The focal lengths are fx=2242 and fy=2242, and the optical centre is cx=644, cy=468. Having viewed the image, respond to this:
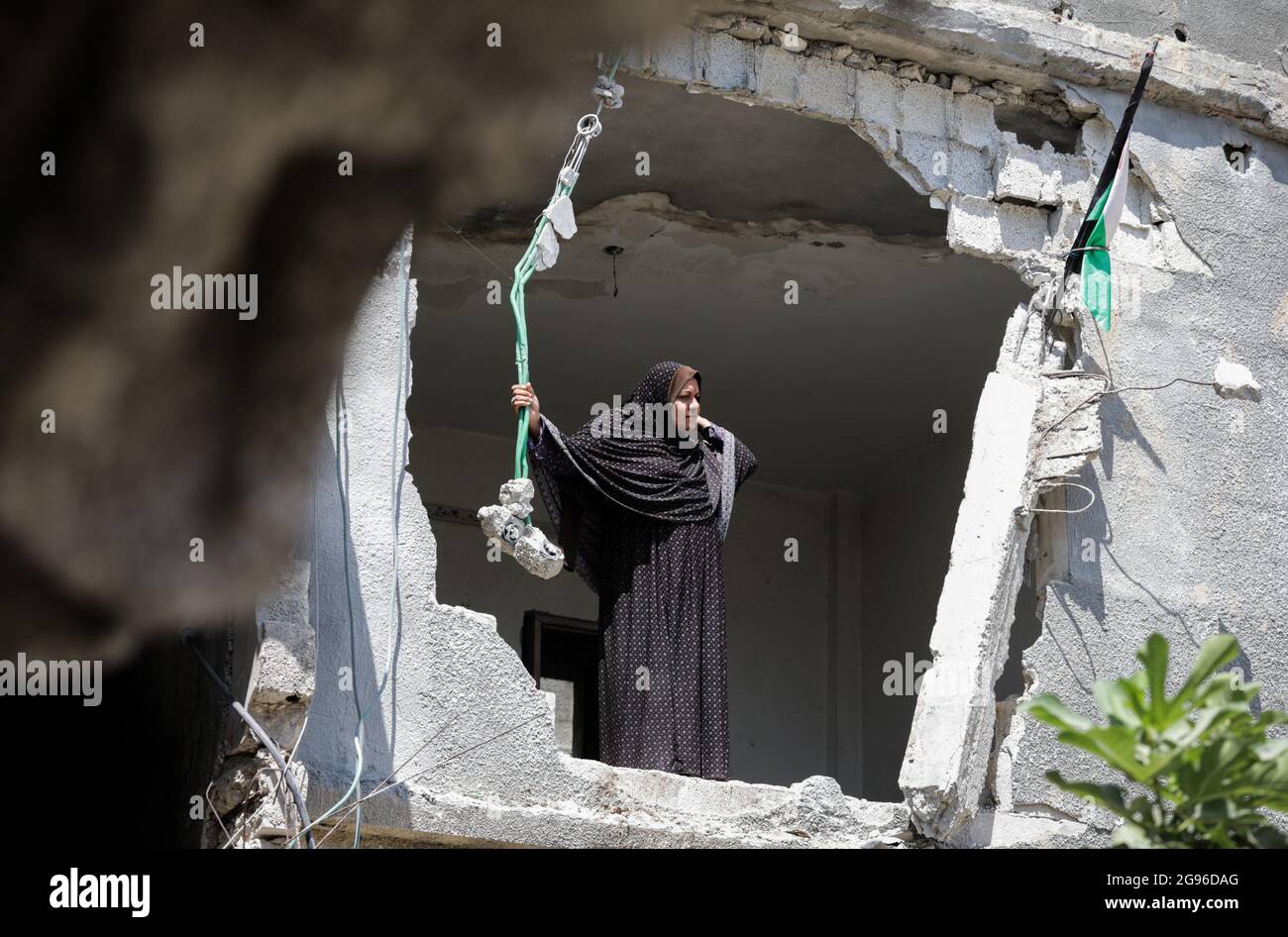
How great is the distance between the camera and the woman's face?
805 centimetres

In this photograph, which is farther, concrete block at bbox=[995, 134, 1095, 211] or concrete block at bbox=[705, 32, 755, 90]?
concrete block at bbox=[995, 134, 1095, 211]

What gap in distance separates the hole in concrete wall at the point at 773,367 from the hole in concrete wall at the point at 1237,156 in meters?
1.01

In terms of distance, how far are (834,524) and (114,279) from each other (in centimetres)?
761

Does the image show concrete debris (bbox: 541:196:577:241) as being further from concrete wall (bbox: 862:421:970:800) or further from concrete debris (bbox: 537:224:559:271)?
concrete wall (bbox: 862:421:970:800)

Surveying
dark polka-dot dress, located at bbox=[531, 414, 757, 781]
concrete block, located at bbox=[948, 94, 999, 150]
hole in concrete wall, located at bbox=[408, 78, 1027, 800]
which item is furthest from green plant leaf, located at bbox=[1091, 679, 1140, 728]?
hole in concrete wall, located at bbox=[408, 78, 1027, 800]

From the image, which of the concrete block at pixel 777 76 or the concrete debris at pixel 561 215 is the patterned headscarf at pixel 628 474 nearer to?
the concrete debris at pixel 561 215

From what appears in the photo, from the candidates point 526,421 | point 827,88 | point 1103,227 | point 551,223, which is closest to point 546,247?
point 551,223

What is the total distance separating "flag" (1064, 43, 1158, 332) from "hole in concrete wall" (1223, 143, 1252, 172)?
71 centimetres

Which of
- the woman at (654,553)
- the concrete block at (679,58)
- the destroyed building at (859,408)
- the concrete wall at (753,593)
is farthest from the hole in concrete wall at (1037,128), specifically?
the concrete wall at (753,593)

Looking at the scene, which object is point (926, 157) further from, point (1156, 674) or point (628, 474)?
point (1156, 674)

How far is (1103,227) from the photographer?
799 centimetres

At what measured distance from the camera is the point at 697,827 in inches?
288

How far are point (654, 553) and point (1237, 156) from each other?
280cm
